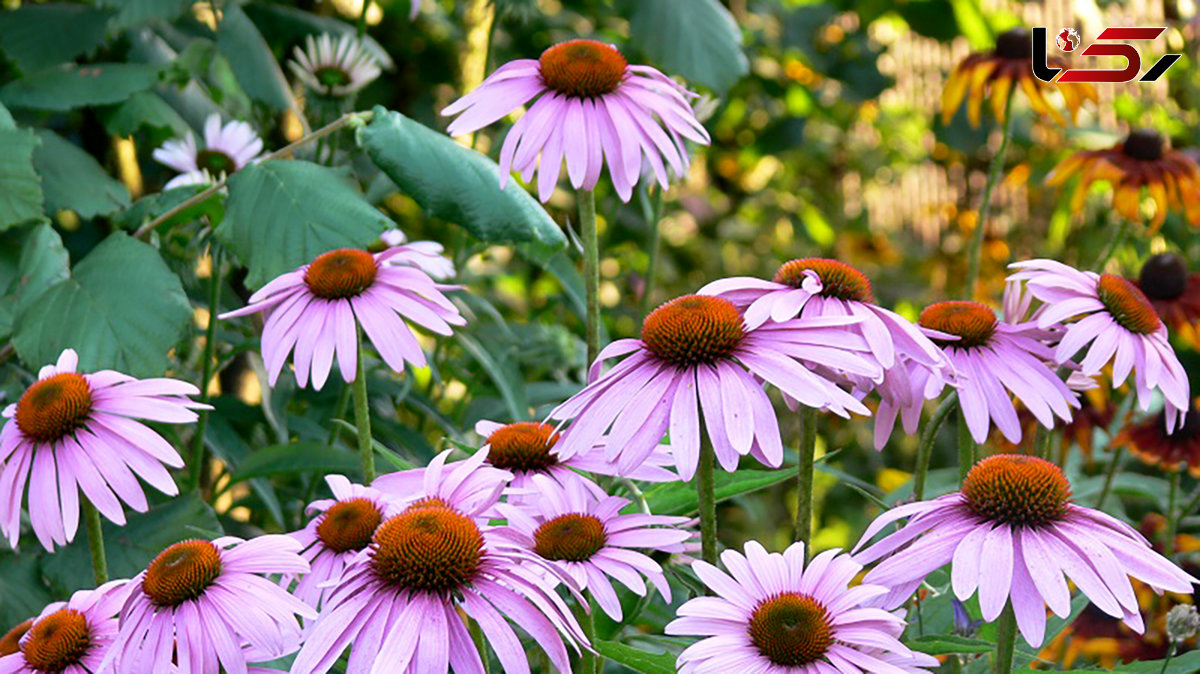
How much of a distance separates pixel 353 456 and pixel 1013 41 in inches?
46.7

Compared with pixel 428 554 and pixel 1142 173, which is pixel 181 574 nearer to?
pixel 428 554

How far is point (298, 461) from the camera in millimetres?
1186

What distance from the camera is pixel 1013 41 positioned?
186cm

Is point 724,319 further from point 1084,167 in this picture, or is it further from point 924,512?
point 1084,167

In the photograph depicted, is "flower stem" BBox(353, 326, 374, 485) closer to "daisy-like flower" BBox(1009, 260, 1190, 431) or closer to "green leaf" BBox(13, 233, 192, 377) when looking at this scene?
"green leaf" BBox(13, 233, 192, 377)

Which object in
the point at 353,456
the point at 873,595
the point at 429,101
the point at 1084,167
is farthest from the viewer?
the point at 429,101

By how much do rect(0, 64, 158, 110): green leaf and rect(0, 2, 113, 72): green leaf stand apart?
7.5 inches

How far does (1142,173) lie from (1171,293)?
0.76 feet

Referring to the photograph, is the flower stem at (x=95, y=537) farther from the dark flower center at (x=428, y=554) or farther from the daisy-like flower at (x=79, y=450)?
the dark flower center at (x=428, y=554)

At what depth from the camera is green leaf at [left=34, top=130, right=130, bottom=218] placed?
1.42 meters

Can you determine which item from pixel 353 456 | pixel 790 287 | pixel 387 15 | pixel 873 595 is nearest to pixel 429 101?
pixel 387 15

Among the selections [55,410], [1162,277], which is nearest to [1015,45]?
[1162,277]

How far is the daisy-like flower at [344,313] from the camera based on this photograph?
846 millimetres

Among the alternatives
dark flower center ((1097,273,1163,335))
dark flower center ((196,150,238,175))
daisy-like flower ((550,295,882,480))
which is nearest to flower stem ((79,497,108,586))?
daisy-like flower ((550,295,882,480))
